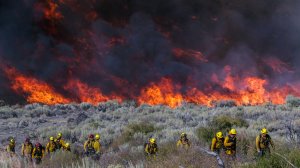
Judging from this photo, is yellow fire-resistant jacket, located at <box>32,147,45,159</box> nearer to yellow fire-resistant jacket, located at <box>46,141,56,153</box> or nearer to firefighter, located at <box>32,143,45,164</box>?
firefighter, located at <box>32,143,45,164</box>

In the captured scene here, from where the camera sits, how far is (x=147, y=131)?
2345cm

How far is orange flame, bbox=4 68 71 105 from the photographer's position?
151ft

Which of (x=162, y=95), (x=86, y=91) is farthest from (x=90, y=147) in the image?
(x=86, y=91)

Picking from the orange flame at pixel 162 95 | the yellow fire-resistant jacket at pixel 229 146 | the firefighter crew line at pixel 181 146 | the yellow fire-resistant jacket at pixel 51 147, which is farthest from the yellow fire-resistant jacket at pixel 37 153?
the orange flame at pixel 162 95

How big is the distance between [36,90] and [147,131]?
2659 centimetres

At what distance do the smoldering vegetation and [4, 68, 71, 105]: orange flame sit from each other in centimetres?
365

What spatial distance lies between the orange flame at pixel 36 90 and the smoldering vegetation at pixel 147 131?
12.0 feet

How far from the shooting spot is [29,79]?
47.8 metres

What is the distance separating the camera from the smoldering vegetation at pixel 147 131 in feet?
38.1

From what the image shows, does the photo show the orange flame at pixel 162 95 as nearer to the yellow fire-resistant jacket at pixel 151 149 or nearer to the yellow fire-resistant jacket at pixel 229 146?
the yellow fire-resistant jacket at pixel 151 149

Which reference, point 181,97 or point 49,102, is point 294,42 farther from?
point 49,102

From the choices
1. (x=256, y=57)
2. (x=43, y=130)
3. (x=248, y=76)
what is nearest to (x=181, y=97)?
(x=248, y=76)

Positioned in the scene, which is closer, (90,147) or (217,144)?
(217,144)

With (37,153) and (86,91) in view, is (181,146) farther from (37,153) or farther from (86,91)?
(86,91)
